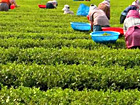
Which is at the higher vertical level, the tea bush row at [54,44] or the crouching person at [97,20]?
the crouching person at [97,20]

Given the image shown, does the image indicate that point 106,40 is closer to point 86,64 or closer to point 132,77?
point 86,64

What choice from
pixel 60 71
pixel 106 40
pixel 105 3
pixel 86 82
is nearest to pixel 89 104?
pixel 86 82

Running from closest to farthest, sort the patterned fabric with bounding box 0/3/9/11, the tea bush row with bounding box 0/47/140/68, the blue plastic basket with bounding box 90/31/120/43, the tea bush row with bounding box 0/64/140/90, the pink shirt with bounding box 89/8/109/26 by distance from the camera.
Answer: the tea bush row with bounding box 0/64/140/90 → the tea bush row with bounding box 0/47/140/68 → the blue plastic basket with bounding box 90/31/120/43 → the pink shirt with bounding box 89/8/109/26 → the patterned fabric with bounding box 0/3/9/11

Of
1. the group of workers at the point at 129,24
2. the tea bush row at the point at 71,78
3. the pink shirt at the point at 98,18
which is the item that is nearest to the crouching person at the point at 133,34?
the group of workers at the point at 129,24

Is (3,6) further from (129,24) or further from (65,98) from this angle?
(65,98)

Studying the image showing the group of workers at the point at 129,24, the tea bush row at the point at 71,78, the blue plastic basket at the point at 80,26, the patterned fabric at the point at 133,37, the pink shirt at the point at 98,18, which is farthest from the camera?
the blue plastic basket at the point at 80,26

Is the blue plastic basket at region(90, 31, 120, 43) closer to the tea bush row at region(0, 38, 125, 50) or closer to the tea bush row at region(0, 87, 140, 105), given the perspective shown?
the tea bush row at region(0, 38, 125, 50)

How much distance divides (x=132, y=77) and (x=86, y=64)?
4.81ft

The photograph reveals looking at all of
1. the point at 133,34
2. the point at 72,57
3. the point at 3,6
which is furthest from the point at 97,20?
the point at 3,6

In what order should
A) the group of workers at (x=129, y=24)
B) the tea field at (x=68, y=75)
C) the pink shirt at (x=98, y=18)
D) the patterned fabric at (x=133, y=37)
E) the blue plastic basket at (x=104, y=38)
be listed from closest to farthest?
the tea field at (x=68, y=75) → the patterned fabric at (x=133, y=37) → the group of workers at (x=129, y=24) → the blue plastic basket at (x=104, y=38) → the pink shirt at (x=98, y=18)

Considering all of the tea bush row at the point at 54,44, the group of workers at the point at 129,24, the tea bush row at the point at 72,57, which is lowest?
the tea bush row at the point at 72,57

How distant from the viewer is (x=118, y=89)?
570 centimetres

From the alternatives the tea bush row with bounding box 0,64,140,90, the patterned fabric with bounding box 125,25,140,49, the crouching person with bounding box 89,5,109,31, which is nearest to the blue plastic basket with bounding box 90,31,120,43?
the patterned fabric with bounding box 125,25,140,49

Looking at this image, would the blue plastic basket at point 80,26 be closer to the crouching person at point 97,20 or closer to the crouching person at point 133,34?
the crouching person at point 97,20
